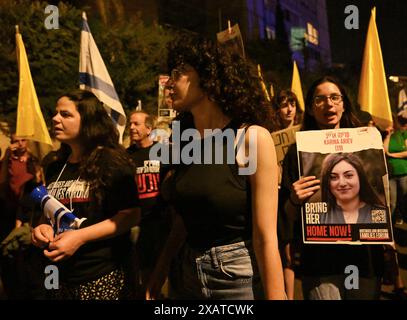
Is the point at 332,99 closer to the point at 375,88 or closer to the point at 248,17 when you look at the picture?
the point at 375,88

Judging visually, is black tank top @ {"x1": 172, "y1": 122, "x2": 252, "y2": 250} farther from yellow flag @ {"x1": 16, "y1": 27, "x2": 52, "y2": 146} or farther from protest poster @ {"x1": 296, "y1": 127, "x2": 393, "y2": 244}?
yellow flag @ {"x1": 16, "y1": 27, "x2": 52, "y2": 146}

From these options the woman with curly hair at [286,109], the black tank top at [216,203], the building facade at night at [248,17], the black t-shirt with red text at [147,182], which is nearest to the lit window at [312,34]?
the building facade at night at [248,17]

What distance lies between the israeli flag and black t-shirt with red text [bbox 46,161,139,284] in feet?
8.68

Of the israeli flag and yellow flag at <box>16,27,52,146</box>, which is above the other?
the israeli flag

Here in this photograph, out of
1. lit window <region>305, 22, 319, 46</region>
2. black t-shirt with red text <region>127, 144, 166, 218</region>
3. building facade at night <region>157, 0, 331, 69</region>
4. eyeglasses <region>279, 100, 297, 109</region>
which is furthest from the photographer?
lit window <region>305, 22, 319, 46</region>

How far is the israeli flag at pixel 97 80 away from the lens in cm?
495

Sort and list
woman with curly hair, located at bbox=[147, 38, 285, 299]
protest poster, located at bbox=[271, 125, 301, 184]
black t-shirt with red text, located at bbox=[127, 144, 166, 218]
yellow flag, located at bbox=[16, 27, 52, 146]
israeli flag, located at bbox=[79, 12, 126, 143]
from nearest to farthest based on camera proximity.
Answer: woman with curly hair, located at bbox=[147, 38, 285, 299] < protest poster, located at bbox=[271, 125, 301, 184] < black t-shirt with red text, located at bbox=[127, 144, 166, 218] < yellow flag, located at bbox=[16, 27, 52, 146] < israeli flag, located at bbox=[79, 12, 126, 143]

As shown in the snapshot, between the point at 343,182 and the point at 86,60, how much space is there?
3.67 metres

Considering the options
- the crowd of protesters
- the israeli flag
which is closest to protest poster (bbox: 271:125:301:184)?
the crowd of protesters

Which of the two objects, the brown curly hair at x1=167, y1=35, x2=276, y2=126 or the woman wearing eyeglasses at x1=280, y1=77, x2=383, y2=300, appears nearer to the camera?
the brown curly hair at x1=167, y1=35, x2=276, y2=126

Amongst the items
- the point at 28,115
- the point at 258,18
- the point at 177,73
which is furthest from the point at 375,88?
the point at 258,18

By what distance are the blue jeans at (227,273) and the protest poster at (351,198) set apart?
2.02 feet

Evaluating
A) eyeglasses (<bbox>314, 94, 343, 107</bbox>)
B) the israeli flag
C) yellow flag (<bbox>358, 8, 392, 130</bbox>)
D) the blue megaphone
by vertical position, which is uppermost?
the israeli flag

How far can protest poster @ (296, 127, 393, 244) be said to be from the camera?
7.39 feet
